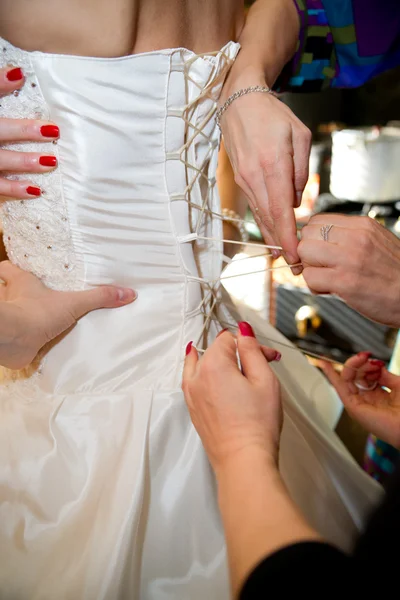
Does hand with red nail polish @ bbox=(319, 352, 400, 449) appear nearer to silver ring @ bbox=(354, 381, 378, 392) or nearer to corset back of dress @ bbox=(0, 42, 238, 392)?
silver ring @ bbox=(354, 381, 378, 392)

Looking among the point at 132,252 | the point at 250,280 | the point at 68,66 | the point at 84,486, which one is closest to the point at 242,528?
the point at 84,486

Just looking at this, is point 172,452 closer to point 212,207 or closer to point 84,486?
point 84,486

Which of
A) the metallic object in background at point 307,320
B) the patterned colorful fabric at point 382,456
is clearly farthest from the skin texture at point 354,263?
the metallic object in background at point 307,320

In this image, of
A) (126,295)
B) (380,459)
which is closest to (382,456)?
(380,459)

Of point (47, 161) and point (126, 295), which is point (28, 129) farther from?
point (126, 295)

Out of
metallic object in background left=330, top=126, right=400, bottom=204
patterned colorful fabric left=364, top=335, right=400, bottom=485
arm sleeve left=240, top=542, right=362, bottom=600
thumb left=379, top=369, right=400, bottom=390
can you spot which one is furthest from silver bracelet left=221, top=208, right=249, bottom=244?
metallic object in background left=330, top=126, right=400, bottom=204

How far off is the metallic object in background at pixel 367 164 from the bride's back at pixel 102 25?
1003 millimetres

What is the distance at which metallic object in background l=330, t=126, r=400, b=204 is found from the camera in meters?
1.45

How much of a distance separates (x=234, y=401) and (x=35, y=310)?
0.98ft

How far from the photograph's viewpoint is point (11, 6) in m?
0.48

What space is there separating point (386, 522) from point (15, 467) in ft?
1.64

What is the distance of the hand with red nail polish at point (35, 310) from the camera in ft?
1.94

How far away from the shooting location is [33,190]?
59 centimetres

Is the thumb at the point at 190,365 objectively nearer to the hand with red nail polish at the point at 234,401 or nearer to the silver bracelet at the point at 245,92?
the hand with red nail polish at the point at 234,401
